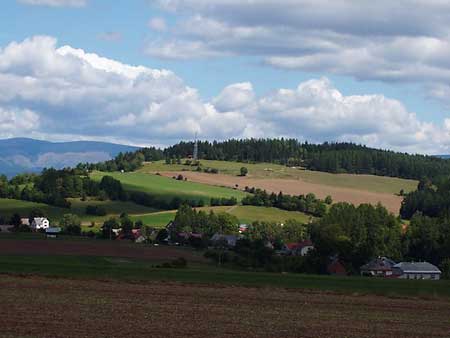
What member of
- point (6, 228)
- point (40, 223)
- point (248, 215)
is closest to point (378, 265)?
point (6, 228)

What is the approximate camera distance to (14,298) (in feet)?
127

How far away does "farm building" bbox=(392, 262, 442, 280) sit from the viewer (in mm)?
101412

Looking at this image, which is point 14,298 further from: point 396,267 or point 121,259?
point 396,267

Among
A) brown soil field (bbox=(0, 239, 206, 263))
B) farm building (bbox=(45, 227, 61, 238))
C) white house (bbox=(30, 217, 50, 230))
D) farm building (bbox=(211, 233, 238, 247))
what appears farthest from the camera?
white house (bbox=(30, 217, 50, 230))

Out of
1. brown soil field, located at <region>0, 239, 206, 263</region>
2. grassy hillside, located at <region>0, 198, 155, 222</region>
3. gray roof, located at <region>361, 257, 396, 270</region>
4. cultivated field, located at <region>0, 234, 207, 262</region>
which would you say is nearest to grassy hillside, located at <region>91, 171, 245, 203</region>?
grassy hillside, located at <region>0, 198, 155, 222</region>

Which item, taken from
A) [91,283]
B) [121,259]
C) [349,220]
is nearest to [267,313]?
[91,283]

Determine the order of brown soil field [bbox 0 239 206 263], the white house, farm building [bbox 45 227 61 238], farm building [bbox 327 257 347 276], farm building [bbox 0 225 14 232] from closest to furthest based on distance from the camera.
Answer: brown soil field [bbox 0 239 206 263] → farm building [bbox 327 257 347 276] → farm building [bbox 45 227 61 238] → farm building [bbox 0 225 14 232] → the white house

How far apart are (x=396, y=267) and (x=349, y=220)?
23.3 m

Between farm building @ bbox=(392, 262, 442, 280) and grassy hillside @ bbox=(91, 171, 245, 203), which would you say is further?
grassy hillside @ bbox=(91, 171, 245, 203)

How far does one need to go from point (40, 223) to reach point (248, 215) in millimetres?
39259

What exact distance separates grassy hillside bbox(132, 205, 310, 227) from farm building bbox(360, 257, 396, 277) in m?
53.1

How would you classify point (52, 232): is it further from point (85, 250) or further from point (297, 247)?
point (297, 247)

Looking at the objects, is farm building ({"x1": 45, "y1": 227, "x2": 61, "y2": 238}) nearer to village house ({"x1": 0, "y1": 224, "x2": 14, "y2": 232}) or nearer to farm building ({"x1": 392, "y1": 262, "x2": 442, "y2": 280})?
village house ({"x1": 0, "y1": 224, "x2": 14, "y2": 232})

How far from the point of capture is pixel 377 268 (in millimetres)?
101750
